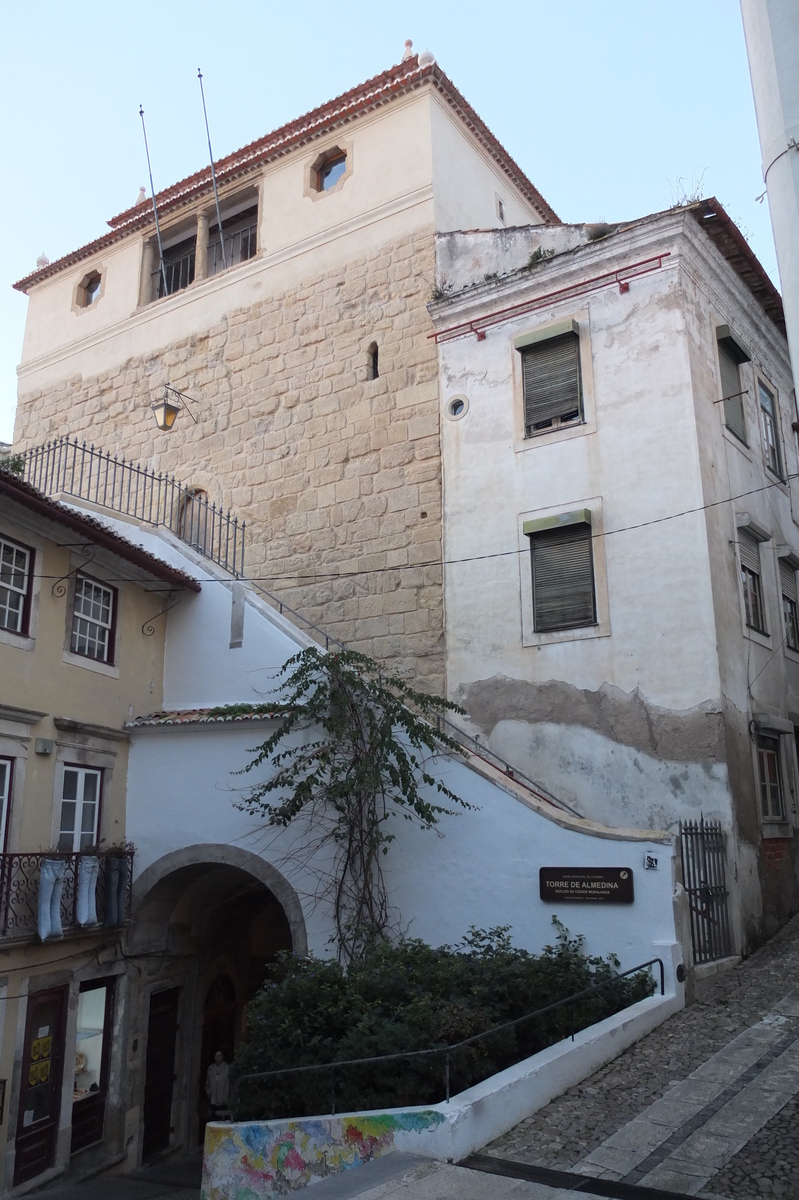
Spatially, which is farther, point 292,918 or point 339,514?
point 339,514

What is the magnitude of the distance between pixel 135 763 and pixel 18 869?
2.27 metres

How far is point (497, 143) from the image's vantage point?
17.4m

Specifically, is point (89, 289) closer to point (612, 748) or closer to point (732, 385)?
point (732, 385)

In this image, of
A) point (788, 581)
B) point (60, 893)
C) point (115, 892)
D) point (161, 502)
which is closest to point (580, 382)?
point (788, 581)

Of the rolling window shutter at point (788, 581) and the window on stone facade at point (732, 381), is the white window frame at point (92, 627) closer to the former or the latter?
the window on stone facade at point (732, 381)

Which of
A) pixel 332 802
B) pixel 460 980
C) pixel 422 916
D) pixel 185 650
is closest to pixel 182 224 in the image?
pixel 185 650

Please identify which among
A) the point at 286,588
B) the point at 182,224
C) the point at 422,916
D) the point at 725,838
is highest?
the point at 182,224

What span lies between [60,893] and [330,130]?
13123 mm

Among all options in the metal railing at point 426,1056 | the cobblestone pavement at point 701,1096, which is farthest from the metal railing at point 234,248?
the cobblestone pavement at point 701,1096

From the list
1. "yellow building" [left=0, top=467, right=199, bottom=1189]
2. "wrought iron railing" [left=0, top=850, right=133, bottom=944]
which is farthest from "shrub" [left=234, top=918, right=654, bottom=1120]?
"yellow building" [left=0, top=467, right=199, bottom=1189]

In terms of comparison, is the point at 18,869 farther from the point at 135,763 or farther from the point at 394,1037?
the point at 394,1037

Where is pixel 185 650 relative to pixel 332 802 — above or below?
above

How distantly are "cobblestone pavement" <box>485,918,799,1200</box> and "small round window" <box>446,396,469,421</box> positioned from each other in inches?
327

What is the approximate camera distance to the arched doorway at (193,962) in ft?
38.5
